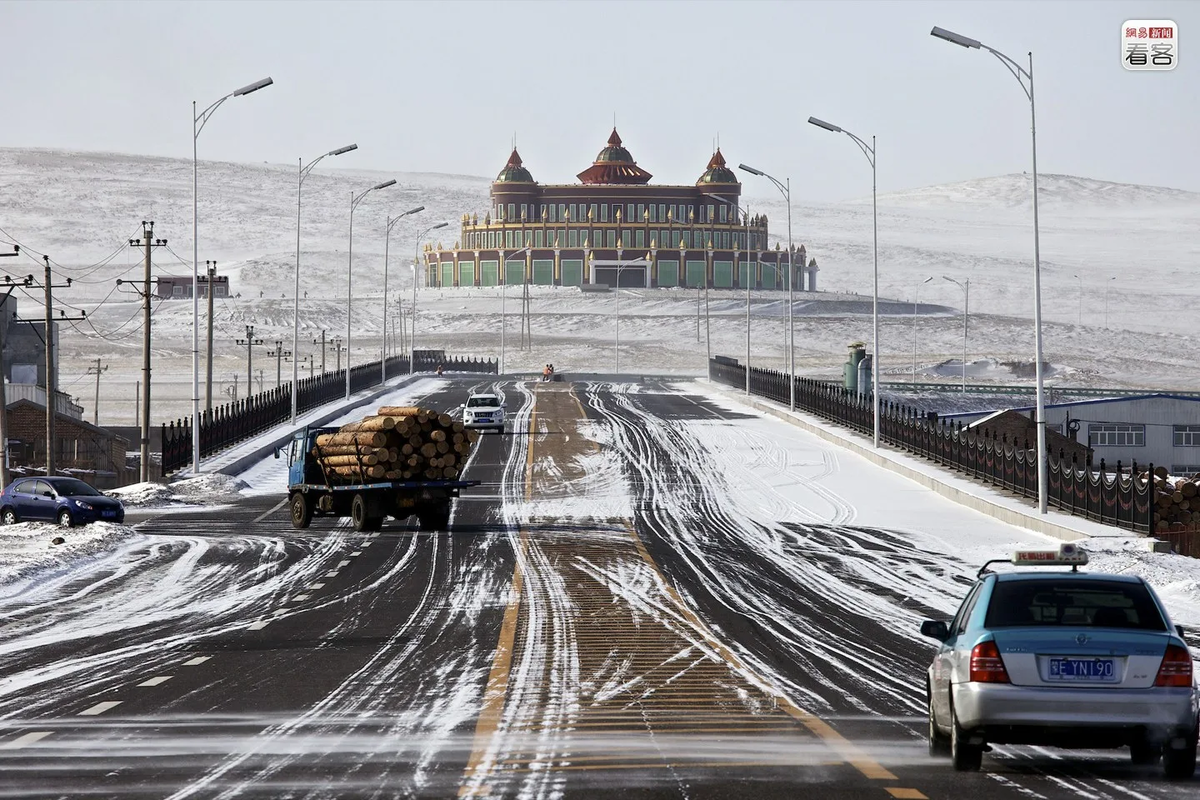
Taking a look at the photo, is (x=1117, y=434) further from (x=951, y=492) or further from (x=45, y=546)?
(x=45, y=546)

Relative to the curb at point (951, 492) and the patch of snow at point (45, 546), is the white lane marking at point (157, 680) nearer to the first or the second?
the patch of snow at point (45, 546)

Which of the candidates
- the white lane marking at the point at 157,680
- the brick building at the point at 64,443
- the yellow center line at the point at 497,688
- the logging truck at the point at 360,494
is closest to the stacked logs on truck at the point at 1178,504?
the logging truck at the point at 360,494

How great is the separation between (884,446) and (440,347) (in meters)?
106

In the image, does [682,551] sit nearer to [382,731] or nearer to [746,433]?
[382,731]

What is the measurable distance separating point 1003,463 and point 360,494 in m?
15.7

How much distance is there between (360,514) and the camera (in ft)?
107

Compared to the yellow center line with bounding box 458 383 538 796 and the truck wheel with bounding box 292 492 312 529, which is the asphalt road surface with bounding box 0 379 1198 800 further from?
the truck wheel with bounding box 292 492 312 529

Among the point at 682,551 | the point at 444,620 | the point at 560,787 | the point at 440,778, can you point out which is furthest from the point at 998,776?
the point at 682,551

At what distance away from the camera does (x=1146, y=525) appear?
31.2m

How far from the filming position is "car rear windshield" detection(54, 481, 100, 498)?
3697cm

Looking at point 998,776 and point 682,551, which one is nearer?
point 998,776

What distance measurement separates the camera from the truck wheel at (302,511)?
33.6 m

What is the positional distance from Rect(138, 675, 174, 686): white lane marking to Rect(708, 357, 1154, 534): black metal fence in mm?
20220

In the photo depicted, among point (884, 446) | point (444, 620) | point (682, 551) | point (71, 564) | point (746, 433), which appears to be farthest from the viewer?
point (746, 433)
